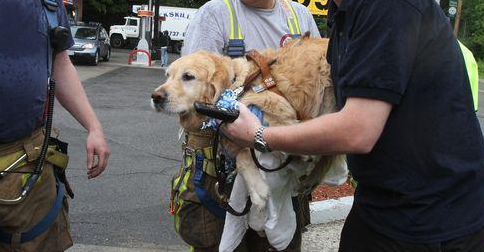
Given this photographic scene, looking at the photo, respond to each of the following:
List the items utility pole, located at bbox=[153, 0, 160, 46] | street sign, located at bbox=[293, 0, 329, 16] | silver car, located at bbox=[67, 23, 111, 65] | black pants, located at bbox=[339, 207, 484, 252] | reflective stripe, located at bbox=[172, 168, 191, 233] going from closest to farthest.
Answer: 1. black pants, located at bbox=[339, 207, 484, 252]
2. reflective stripe, located at bbox=[172, 168, 191, 233]
3. street sign, located at bbox=[293, 0, 329, 16]
4. silver car, located at bbox=[67, 23, 111, 65]
5. utility pole, located at bbox=[153, 0, 160, 46]

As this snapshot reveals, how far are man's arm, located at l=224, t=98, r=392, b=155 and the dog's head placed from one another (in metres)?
0.84

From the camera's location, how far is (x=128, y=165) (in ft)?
22.7

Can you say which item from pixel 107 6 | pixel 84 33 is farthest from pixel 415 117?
pixel 107 6

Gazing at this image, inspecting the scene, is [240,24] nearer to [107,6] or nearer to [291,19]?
[291,19]

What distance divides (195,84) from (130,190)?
354 cm

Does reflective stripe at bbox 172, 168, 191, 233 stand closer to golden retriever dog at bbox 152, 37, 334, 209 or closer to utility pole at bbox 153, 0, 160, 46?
golden retriever dog at bbox 152, 37, 334, 209

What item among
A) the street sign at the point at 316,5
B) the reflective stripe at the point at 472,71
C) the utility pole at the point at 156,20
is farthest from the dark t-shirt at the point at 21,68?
the utility pole at the point at 156,20

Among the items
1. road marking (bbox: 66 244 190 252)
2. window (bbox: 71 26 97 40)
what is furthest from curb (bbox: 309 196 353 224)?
window (bbox: 71 26 97 40)

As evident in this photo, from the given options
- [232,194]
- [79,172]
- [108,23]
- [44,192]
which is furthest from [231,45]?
[108,23]

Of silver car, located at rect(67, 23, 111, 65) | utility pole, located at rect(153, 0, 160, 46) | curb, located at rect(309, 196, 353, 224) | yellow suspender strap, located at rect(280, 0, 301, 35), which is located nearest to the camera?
yellow suspender strap, located at rect(280, 0, 301, 35)

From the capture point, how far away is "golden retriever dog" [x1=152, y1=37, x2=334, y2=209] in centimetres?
244

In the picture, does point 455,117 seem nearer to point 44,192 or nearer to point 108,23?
point 44,192

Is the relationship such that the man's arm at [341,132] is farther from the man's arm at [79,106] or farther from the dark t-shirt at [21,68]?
the man's arm at [79,106]

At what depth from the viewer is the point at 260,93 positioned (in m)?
2.49
